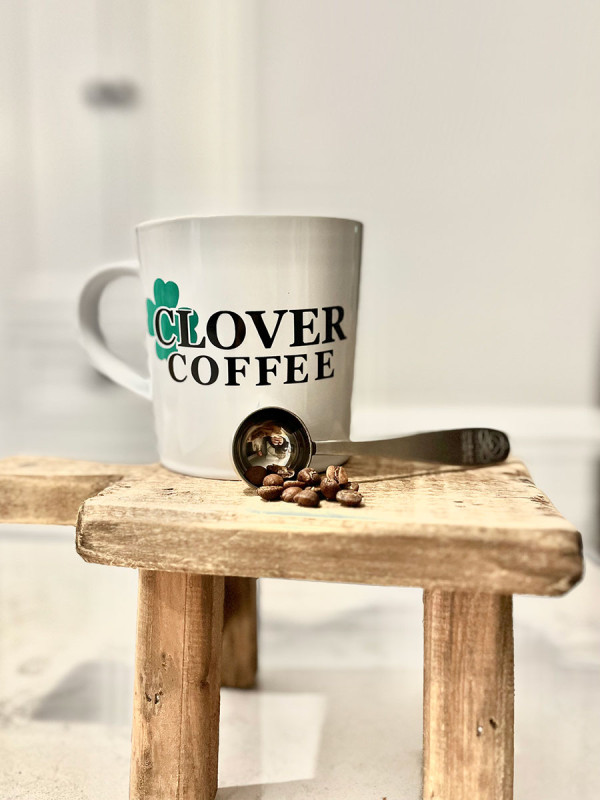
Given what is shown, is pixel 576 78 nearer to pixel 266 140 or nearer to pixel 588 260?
pixel 588 260

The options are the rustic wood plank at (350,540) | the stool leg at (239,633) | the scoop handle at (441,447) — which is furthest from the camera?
the stool leg at (239,633)

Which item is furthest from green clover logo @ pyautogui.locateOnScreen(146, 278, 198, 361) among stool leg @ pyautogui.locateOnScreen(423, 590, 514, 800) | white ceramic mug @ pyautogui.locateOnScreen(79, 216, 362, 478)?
stool leg @ pyautogui.locateOnScreen(423, 590, 514, 800)

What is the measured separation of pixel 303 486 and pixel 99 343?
0.75ft

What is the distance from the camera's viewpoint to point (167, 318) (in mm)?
464

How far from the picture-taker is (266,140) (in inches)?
37.4

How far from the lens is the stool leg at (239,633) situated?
24.4 inches

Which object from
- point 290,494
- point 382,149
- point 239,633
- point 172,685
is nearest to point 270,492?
point 290,494

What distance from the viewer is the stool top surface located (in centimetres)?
34

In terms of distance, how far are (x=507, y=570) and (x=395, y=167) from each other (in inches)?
28.6

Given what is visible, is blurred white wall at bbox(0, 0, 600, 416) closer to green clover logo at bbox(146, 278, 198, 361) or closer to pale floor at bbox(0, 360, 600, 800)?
pale floor at bbox(0, 360, 600, 800)

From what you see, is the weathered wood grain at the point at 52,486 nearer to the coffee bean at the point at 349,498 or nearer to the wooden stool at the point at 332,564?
the wooden stool at the point at 332,564

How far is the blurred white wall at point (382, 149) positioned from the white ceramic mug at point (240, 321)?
51 centimetres

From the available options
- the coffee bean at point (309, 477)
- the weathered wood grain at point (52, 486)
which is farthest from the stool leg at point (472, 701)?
the weathered wood grain at point (52, 486)

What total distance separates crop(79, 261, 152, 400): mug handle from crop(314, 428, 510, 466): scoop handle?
17 cm
